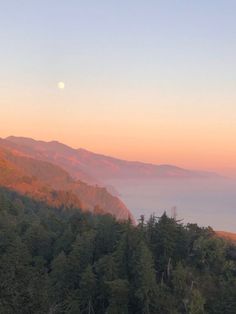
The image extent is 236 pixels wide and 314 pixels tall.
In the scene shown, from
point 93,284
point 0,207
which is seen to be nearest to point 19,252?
point 93,284

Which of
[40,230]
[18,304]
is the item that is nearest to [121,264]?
[40,230]

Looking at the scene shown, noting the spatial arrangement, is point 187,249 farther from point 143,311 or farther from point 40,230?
point 40,230

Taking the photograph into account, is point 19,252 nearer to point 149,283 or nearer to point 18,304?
point 149,283

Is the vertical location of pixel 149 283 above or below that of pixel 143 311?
above

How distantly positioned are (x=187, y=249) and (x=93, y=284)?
49.2 ft

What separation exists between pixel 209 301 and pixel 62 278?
17733 mm

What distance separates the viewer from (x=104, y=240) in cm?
5291

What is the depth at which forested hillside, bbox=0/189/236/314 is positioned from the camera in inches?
1599

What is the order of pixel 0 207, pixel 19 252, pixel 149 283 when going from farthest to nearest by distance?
pixel 0 207
pixel 19 252
pixel 149 283

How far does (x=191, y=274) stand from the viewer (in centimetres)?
4597

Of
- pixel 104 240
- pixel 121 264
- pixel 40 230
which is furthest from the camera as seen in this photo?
pixel 40 230

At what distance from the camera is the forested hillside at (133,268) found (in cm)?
4062

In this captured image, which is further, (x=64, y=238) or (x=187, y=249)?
(x=64, y=238)

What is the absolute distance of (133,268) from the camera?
145 ft
